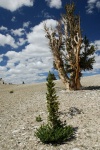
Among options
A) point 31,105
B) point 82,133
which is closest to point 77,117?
point 82,133

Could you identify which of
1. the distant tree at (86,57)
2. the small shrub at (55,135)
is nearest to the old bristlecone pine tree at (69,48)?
the distant tree at (86,57)

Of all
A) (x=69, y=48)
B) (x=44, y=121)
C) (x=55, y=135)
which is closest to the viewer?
(x=55, y=135)

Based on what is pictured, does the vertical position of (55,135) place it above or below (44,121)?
below

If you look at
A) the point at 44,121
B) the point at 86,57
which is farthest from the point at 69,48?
the point at 44,121

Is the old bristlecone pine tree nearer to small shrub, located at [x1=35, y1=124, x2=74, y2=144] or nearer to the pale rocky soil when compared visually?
the pale rocky soil

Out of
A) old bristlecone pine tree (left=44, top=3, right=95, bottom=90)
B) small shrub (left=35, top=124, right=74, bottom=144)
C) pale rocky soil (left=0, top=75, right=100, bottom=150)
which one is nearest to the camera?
pale rocky soil (left=0, top=75, right=100, bottom=150)

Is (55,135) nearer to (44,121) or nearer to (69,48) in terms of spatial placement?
(44,121)

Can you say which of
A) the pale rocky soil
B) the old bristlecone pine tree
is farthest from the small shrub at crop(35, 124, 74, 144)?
the old bristlecone pine tree

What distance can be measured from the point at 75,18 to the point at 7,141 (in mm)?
19807

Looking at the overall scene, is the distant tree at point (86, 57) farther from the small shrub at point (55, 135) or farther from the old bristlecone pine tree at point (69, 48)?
the small shrub at point (55, 135)

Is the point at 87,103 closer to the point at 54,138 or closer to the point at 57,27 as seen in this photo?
the point at 54,138

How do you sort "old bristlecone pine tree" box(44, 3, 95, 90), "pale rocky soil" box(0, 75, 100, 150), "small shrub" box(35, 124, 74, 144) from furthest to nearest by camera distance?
1. "old bristlecone pine tree" box(44, 3, 95, 90)
2. "small shrub" box(35, 124, 74, 144)
3. "pale rocky soil" box(0, 75, 100, 150)

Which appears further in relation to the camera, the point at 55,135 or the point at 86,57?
the point at 86,57

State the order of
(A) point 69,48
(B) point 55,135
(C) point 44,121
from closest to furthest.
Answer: (B) point 55,135
(C) point 44,121
(A) point 69,48
